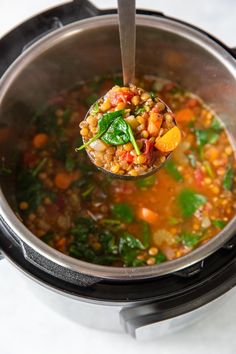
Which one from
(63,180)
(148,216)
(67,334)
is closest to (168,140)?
(148,216)

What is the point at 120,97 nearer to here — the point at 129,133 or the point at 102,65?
the point at 129,133

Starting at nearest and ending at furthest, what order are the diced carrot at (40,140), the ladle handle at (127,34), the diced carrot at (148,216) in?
the ladle handle at (127,34), the diced carrot at (148,216), the diced carrot at (40,140)

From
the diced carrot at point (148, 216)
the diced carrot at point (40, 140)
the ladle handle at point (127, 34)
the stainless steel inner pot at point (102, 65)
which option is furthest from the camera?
the diced carrot at point (40, 140)

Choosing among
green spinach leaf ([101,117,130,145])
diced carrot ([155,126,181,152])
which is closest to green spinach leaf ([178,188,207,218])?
diced carrot ([155,126,181,152])

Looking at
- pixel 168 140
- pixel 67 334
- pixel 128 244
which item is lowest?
pixel 67 334

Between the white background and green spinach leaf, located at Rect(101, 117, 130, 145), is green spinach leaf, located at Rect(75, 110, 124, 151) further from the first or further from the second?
the white background

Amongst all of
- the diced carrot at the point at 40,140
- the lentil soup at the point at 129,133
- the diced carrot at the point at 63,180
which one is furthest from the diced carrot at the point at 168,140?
the diced carrot at the point at 40,140

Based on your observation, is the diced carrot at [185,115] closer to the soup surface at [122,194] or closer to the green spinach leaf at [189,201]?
the soup surface at [122,194]
